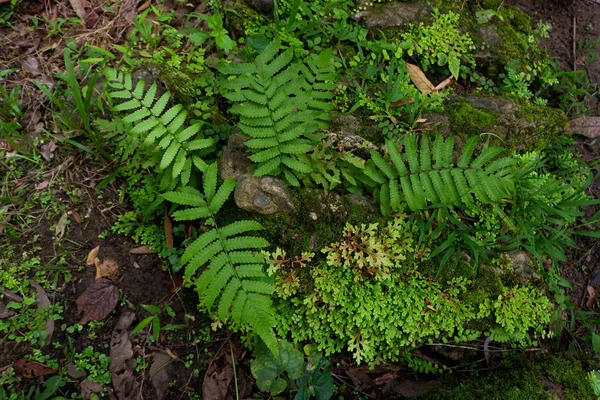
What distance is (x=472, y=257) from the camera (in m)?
3.32

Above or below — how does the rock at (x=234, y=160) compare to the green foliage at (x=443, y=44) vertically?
below

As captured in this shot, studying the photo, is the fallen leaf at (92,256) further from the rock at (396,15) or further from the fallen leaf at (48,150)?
the rock at (396,15)

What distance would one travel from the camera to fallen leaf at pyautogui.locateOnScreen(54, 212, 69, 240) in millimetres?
3432

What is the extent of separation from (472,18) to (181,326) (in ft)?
13.9

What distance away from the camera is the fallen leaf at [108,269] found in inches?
132

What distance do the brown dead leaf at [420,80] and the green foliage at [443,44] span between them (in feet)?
0.34

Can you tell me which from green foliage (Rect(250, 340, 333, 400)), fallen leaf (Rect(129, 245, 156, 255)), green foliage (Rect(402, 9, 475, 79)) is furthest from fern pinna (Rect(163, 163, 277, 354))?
green foliage (Rect(402, 9, 475, 79))

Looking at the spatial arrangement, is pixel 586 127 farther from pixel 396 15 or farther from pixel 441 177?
pixel 441 177

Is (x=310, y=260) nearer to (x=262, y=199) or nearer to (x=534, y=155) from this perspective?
(x=262, y=199)

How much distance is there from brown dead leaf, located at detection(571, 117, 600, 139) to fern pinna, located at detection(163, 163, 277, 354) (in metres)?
3.74

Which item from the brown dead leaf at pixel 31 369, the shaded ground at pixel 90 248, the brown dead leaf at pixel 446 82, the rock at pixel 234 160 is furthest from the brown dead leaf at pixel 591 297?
the brown dead leaf at pixel 31 369

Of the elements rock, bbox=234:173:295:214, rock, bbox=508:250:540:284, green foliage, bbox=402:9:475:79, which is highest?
green foliage, bbox=402:9:475:79

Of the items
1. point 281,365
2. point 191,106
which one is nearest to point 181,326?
point 281,365

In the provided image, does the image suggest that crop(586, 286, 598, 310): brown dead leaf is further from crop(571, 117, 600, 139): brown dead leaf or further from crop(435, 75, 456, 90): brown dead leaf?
crop(435, 75, 456, 90): brown dead leaf
